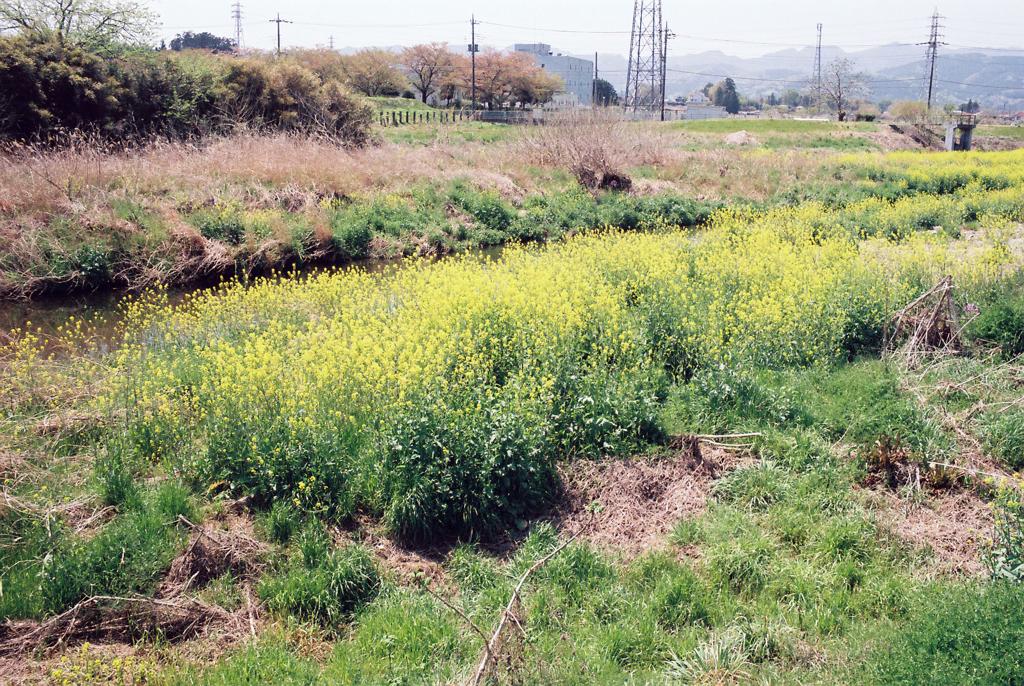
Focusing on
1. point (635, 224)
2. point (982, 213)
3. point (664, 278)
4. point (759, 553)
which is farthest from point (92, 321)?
point (982, 213)

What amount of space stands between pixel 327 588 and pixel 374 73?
5515 centimetres

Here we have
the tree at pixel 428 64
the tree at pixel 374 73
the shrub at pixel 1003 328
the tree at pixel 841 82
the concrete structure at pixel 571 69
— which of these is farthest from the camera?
the concrete structure at pixel 571 69

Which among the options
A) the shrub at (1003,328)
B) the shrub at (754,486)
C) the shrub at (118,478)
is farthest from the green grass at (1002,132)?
the shrub at (118,478)

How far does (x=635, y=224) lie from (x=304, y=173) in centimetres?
Result: 1066

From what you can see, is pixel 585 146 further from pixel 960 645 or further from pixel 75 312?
pixel 960 645

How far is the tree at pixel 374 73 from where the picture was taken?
2051 inches

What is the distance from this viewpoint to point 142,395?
21.3ft

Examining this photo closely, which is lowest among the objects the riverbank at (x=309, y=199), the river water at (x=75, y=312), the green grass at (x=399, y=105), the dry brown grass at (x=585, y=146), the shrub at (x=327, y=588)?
the shrub at (x=327, y=588)

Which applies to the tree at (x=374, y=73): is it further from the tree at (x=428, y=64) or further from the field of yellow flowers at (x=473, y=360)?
the field of yellow flowers at (x=473, y=360)

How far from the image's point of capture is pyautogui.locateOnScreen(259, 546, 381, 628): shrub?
4.50 metres

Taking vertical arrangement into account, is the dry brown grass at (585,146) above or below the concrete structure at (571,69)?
below

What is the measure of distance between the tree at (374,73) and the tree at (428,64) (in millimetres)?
7868

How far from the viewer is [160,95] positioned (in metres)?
21.0

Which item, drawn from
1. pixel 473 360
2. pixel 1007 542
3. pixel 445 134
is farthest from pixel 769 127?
pixel 1007 542
